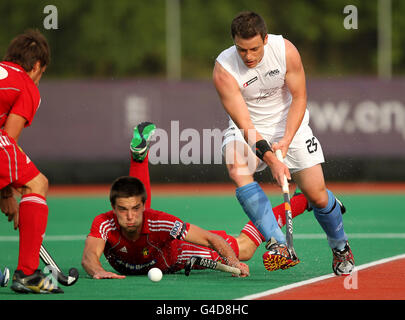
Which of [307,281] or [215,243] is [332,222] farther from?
[215,243]

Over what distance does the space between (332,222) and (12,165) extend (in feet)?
7.52

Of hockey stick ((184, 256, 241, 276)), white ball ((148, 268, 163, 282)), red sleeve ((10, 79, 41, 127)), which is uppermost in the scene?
red sleeve ((10, 79, 41, 127))

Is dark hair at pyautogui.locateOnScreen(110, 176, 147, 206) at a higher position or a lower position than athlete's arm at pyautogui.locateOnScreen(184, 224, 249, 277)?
higher

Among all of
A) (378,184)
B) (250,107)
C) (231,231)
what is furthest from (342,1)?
(250,107)

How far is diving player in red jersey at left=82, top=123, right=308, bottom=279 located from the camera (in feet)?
19.8

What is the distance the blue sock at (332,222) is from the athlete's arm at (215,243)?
2.09ft

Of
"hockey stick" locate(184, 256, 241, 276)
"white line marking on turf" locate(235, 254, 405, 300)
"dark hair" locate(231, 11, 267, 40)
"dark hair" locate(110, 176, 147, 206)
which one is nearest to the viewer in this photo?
"white line marking on turf" locate(235, 254, 405, 300)

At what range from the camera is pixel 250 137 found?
20.7ft

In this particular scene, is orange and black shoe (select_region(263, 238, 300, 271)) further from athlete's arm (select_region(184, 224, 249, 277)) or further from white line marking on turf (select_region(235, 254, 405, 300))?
athlete's arm (select_region(184, 224, 249, 277))

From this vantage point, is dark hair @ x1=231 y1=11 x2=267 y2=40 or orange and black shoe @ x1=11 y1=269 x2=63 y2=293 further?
dark hair @ x1=231 y1=11 x2=267 y2=40

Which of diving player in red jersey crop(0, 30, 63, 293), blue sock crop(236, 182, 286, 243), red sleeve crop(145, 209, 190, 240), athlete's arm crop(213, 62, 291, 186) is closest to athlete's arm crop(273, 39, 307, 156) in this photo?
athlete's arm crop(213, 62, 291, 186)

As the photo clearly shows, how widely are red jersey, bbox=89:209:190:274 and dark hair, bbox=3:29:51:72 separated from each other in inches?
43.7

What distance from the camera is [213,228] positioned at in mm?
9797
